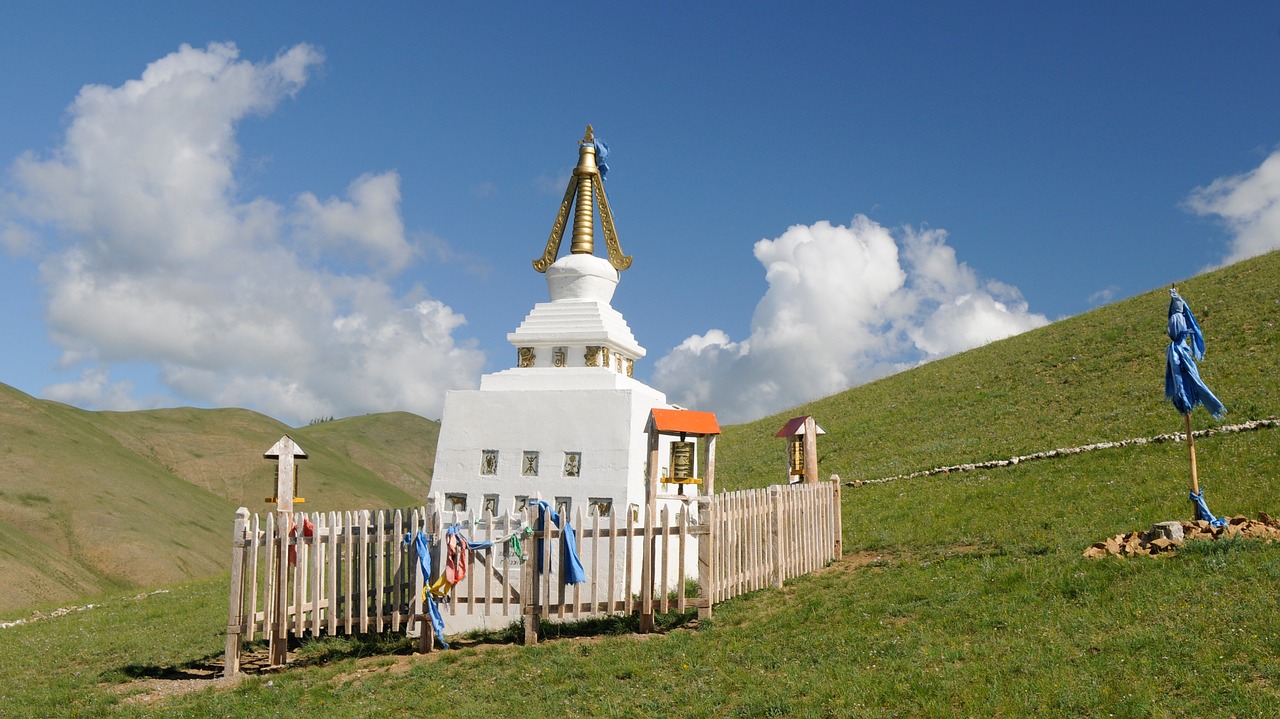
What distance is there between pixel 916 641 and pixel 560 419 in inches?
303

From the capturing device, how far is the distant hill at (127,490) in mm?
48906

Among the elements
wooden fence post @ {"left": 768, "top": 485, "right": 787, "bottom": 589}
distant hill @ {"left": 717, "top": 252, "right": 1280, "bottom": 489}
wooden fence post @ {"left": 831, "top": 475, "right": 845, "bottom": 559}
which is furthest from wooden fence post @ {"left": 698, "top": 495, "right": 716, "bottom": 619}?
distant hill @ {"left": 717, "top": 252, "right": 1280, "bottom": 489}

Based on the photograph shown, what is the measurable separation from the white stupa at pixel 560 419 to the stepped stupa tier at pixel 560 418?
0.06 ft

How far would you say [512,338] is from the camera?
17828 mm

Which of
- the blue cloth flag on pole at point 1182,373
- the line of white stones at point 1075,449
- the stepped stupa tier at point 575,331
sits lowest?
the line of white stones at point 1075,449

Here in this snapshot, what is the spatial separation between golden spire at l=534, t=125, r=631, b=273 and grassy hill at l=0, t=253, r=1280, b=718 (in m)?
8.28

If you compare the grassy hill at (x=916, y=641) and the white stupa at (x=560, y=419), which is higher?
the white stupa at (x=560, y=419)

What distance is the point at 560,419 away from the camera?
51.9ft

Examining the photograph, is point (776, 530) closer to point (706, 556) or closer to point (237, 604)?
point (706, 556)

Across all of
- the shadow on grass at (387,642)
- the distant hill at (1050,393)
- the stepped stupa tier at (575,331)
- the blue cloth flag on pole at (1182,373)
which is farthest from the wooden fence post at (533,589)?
the distant hill at (1050,393)

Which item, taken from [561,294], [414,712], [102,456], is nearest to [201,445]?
[102,456]

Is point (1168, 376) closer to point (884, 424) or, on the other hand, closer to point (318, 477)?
point (884, 424)

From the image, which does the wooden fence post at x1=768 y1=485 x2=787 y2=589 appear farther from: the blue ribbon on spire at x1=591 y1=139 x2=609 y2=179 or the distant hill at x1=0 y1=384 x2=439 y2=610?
the distant hill at x1=0 y1=384 x2=439 y2=610

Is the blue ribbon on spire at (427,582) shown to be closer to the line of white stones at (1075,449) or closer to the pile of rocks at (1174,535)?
the pile of rocks at (1174,535)
